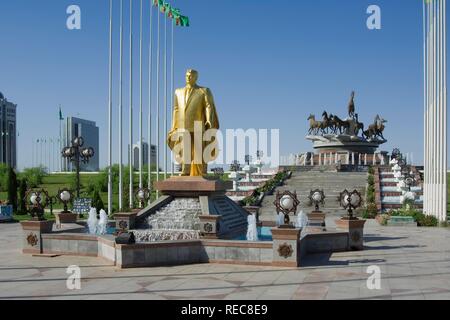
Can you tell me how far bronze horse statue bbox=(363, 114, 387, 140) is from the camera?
57938 millimetres

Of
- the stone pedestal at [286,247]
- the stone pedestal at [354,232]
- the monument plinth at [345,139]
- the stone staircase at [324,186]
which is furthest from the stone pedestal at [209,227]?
the monument plinth at [345,139]

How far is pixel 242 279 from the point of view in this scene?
1075cm

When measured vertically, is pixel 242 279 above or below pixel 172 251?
below

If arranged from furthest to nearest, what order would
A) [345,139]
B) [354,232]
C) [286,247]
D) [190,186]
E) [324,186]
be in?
[345,139] < [324,186] < [190,186] < [354,232] < [286,247]

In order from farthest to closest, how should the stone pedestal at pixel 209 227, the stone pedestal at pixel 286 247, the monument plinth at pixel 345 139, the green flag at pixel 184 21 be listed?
the monument plinth at pixel 345 139 → the green flag at pixel 184 21 → the stone pedestal at pixel 209 227 → the stone pedestal at pixel 286 247

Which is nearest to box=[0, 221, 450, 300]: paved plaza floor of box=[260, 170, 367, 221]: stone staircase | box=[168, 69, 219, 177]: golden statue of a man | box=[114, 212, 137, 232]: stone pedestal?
box=[114, 212, 137, 232]: stone pedestal

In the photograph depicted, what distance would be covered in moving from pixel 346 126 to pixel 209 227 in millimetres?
46360

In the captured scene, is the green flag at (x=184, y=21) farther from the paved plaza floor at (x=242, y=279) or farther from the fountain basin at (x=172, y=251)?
the paved plaza floor at (x=242, y=279)

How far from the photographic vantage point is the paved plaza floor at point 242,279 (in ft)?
30.5

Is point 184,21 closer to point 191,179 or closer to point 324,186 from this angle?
point 191,179

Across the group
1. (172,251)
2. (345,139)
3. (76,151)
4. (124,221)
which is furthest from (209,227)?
(345,139)

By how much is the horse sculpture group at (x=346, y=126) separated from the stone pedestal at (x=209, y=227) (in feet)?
148

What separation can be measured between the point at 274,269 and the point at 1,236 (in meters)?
12.8
